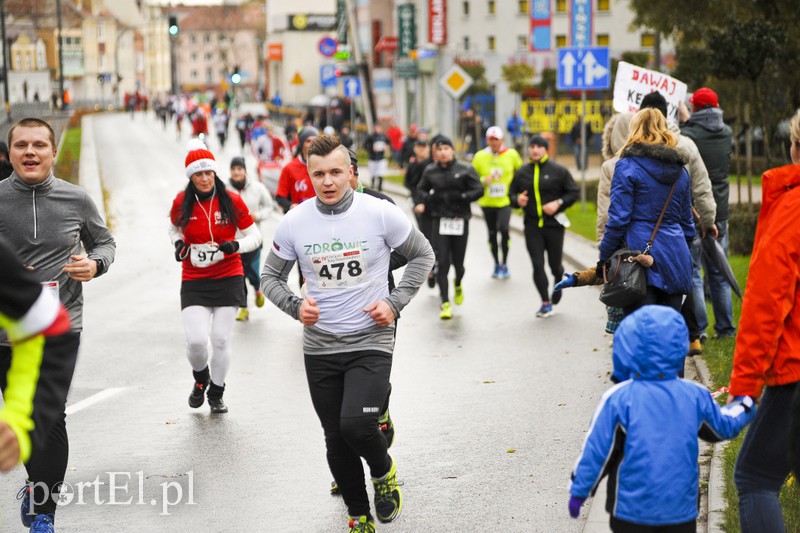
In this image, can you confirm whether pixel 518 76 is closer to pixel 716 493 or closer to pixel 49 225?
pixel 716 493

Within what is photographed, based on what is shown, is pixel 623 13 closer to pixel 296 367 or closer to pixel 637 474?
pixel 296 367

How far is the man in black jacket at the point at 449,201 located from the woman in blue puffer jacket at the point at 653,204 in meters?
6.11

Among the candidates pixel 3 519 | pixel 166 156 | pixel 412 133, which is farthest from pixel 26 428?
pixel 166 156

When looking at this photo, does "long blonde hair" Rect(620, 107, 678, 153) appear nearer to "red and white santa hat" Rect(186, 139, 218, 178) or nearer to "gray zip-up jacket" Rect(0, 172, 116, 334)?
"red and white santa hat" Rect(186, 139, 218, 178)

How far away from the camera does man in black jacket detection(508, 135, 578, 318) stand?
13.4 meters

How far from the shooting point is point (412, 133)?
107 ft

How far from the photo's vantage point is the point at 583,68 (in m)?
22.7

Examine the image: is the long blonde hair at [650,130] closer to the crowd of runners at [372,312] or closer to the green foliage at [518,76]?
the crowd of runners at [372,312]

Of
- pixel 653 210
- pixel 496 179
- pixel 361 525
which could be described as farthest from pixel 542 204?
pixel 361 525

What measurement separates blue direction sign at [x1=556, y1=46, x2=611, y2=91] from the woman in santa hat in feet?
46.9

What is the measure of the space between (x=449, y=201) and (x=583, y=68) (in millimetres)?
9555

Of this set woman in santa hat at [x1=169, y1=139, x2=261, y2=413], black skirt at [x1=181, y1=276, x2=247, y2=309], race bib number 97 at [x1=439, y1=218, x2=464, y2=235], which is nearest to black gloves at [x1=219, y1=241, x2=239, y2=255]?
woman in santa hat at [x1=169, y1=139, x2=261, y2=413]

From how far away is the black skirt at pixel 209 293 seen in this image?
8883 mm

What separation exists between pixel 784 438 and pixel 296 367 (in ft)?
21.1
